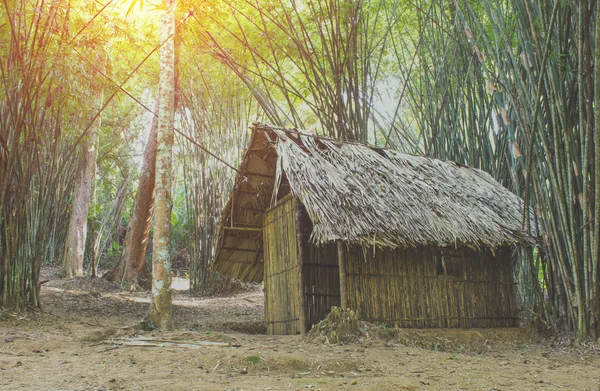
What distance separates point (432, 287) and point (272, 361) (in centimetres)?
265

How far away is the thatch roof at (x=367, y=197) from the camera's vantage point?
16.1ft

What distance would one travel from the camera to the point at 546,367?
381 cm

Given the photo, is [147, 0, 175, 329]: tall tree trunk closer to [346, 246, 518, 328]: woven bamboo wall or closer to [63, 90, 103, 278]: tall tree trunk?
[346, 246, 518, 328]: woven bamboo wall

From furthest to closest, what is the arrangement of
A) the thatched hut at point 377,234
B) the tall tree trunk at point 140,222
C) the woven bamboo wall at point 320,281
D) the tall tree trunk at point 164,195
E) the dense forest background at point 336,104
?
the tall tree trunk at point 140,222
the woven bamboo wall at point 320,281
the thatched hut at point 377,234
the tall tree trunk at point 164,195
the dense forest background at point 336,104

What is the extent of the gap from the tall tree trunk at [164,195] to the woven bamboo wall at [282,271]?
4.28 ft

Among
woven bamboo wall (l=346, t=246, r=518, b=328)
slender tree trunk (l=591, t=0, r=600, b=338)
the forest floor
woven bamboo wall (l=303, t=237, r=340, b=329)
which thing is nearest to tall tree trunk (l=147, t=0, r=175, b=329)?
the forest floor

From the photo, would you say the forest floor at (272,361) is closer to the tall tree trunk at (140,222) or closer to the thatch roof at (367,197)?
the thatch roof at (367,197)

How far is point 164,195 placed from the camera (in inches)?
197

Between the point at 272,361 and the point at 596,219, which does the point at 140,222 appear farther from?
the point at 596,219

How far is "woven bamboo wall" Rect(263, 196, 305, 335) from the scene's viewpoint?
5488 millimetres

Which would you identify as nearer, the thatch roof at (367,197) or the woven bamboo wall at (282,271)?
the thatch roof at (367,197)

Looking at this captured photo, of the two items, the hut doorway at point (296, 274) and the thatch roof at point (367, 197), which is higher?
the thatch roof at point (367, 197)

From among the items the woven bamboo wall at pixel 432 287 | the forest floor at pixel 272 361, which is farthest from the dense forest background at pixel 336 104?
the forest floor at pixel 272 361

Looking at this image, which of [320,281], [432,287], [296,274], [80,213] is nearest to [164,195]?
[296,274]
